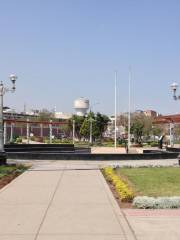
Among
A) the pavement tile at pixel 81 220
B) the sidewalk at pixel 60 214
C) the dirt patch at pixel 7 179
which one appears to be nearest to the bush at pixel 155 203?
the sidewalk at pixel 60 214

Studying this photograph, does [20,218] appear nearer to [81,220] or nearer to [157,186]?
[81,220]

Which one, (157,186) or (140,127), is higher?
(140,127)

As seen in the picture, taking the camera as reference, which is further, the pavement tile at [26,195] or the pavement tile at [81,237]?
the pavement tile at [26,195]

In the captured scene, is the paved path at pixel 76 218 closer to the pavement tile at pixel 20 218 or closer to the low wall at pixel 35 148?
the pavement tile at pixel 20 218

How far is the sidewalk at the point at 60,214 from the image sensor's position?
9.23 m

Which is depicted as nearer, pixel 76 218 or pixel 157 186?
pixel 76 218

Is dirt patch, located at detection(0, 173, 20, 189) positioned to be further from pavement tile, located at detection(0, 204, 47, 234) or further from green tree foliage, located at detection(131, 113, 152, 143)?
green tree foliage, located at detection(131, 113, 152, 143)

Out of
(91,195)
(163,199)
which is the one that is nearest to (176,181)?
(91,195)

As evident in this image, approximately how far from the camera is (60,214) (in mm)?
11406

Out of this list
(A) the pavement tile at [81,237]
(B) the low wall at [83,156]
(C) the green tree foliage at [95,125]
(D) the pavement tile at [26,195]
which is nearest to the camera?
(A) the pavement tile at [81,237]

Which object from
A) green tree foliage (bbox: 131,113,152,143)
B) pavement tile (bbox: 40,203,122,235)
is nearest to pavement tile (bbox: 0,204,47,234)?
pavement tile (bbox: 40,203,122,235)

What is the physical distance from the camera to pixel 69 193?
15625 millimetres

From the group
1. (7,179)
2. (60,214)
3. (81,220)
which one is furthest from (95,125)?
(81,220)

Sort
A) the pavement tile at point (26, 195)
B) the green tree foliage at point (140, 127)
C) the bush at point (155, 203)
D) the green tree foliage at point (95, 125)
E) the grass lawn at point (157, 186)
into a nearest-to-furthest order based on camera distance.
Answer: the bush at point (155, 203) → the pavement tile at point (26, 195) → the grass lawn at point (157, 186) → the green tree foliage at point (140, 127) → the green tree foliage at point (95, 125)
